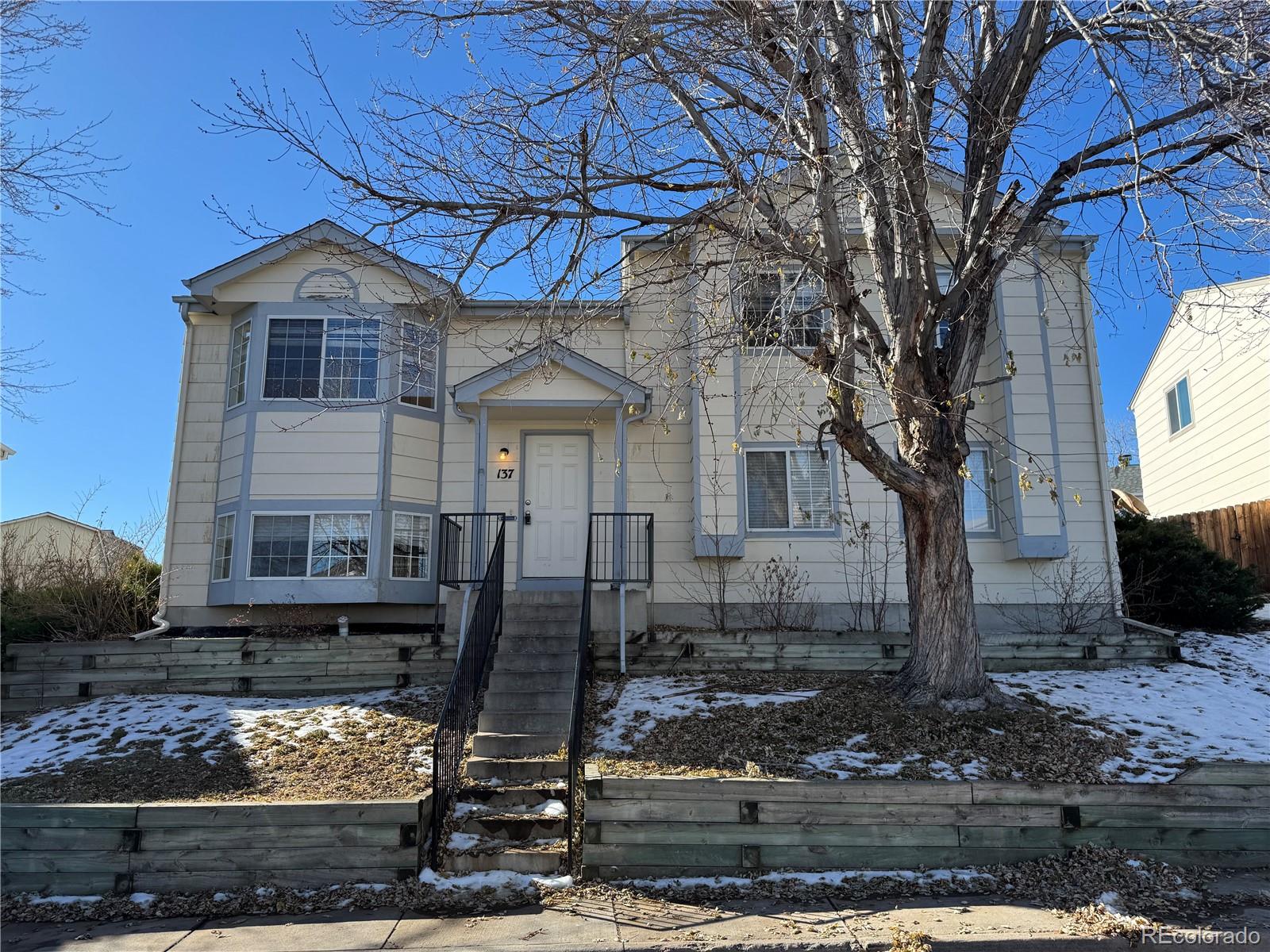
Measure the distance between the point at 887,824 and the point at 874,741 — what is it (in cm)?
106

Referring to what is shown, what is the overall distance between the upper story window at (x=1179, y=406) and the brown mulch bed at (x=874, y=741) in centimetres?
1530

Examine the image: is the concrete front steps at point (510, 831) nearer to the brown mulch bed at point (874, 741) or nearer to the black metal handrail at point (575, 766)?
the black metal handrail at point (575, 766)

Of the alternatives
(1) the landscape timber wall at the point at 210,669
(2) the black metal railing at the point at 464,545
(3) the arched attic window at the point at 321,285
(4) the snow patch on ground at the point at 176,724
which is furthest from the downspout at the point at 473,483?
(3) the arched attic window at the point at 321,285

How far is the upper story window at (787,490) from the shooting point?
11.7 m

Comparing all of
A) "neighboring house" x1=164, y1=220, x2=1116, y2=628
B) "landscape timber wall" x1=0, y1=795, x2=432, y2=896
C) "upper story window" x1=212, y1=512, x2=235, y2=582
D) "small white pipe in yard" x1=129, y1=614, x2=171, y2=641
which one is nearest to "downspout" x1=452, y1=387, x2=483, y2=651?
"neighboring house" x1=164, y1=220, x2=1116, y2=628

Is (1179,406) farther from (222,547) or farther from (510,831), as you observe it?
(222,547)

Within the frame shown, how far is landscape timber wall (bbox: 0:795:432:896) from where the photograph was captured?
530cm

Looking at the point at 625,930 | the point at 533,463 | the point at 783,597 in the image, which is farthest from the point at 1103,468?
the point at 625,930

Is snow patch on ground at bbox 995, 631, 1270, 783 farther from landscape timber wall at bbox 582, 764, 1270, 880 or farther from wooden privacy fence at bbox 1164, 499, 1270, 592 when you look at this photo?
wooden privacy fence at bbox 1164, 499, 1270, 592

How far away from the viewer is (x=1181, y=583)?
11.4 metres

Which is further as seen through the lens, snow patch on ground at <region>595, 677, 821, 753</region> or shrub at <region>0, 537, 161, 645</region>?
shrub at <region>0, 537, 161, 645</region>

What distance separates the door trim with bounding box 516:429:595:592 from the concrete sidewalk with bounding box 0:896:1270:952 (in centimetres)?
644

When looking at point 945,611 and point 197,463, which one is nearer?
point 945,611

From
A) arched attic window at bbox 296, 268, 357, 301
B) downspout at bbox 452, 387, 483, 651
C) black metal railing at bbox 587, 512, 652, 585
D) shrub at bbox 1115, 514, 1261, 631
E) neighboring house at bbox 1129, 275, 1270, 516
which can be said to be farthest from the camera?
neighboring house at bbox 1129, 275, 1270, 516
